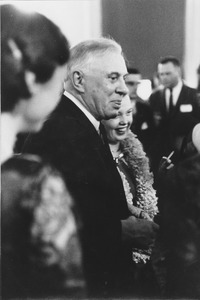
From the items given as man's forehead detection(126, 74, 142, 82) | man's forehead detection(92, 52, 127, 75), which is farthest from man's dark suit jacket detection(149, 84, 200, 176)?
man's forehead detection(92, 52, 127, 75)

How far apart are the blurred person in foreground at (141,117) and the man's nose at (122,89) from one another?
→ 0.03 metres

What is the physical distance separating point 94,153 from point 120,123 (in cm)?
21

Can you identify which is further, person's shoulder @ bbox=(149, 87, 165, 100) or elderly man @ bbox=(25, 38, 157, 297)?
person's shoulder @ bbox=(149, 87, 165, 100)

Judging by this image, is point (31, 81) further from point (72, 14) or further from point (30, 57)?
point (72, 14)

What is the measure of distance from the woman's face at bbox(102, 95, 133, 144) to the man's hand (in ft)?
1.26

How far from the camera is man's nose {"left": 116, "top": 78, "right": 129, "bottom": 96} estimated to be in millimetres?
2244

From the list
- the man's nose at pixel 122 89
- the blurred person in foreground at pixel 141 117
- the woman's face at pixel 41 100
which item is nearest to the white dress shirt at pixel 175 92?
the blurred person in foreground at pixel 141 117

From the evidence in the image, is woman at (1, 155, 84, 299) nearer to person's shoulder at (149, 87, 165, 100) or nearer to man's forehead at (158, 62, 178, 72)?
person's shoulder at (149, 87, 165, 100)

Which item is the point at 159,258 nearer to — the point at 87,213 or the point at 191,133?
the point at 87,213

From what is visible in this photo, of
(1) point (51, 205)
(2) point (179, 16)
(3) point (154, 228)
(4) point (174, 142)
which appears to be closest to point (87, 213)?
(1) point (51, 205)

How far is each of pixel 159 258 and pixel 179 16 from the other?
116 cm

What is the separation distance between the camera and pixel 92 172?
87.5 inches

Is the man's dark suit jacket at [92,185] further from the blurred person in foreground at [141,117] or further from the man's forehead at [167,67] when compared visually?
the man's forehead at [167,67]


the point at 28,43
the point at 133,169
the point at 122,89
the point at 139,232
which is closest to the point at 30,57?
the point at 28,43
